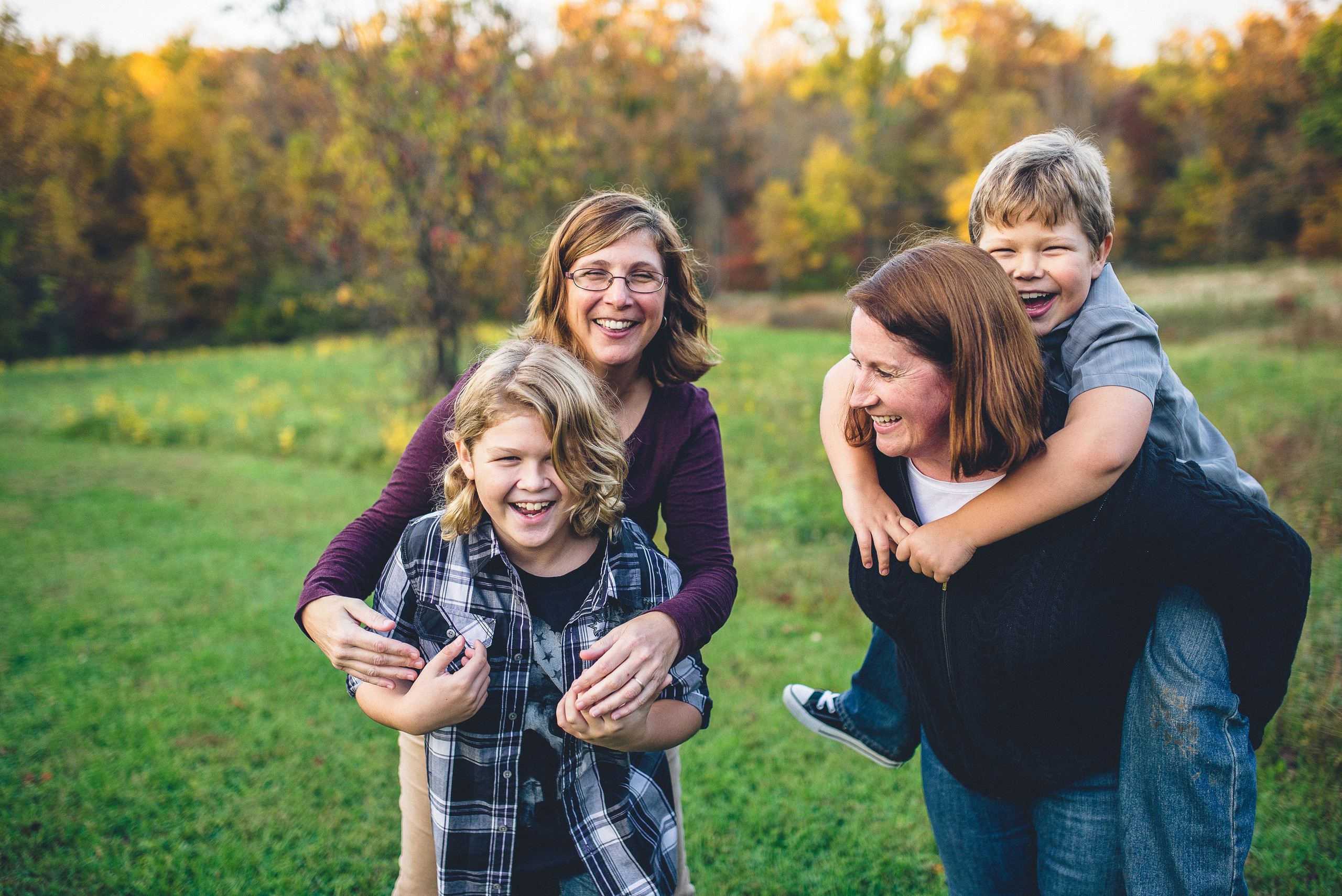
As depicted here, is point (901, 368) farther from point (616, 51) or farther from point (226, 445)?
point (616, 51)

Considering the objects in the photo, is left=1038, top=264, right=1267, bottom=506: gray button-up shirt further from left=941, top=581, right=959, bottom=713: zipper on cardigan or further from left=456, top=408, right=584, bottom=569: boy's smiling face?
left=456, top=408, right=584, bottom=569: boy's smiling face

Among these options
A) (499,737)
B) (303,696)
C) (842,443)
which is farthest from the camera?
(303,696)

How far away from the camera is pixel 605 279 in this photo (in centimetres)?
228

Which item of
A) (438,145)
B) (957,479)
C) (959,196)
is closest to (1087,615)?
(957,479)

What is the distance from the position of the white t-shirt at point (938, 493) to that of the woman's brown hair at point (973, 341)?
0.13 meters

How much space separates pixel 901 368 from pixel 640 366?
1019 millimetres

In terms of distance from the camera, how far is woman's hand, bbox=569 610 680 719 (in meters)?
1.71

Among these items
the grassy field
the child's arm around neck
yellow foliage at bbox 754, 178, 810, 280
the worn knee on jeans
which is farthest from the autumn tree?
yellow foliage at bbox 754, 178, 810, 280

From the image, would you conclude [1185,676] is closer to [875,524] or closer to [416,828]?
[875,524]

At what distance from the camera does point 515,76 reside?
9.70 m

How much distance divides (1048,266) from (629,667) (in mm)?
1433

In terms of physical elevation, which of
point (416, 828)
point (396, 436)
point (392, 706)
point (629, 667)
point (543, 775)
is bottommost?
point (396, 436)

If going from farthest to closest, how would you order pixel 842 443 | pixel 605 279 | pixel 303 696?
pixel 303 696 → pixel 605 279 → pixel 842 443

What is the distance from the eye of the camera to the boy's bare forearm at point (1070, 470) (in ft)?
5.10
